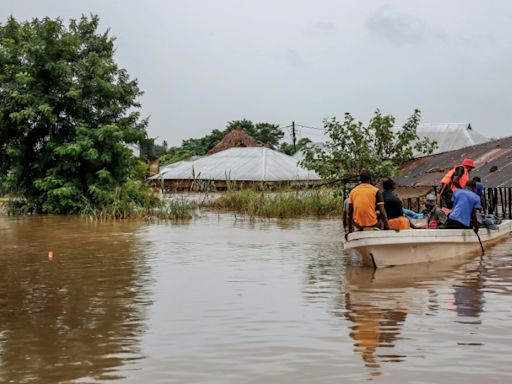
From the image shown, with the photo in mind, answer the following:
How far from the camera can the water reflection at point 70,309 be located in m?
5.53

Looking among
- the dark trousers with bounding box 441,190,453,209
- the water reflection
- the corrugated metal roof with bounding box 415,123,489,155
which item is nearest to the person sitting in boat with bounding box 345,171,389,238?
the water reflection

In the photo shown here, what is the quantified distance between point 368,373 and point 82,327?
3.01 m

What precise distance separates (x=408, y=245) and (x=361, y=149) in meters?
12.7

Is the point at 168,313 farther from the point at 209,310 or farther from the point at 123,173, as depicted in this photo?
the point at 123,173

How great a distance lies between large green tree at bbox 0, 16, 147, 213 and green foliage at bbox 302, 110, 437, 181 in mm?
7292

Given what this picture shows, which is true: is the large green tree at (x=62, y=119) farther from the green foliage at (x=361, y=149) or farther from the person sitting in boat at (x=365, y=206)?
the person sitting in boat at (x=365, y=206)

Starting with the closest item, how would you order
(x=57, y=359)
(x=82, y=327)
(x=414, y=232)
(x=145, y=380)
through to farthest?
(x=145, y=380) → (x=57, y=359) → (x=82, y=327) → (x=414, y=232)

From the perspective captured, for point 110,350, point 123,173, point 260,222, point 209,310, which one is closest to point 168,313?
point 209,310

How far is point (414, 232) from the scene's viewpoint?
10.3 m

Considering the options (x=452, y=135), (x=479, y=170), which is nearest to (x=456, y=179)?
(x=479, y=170)

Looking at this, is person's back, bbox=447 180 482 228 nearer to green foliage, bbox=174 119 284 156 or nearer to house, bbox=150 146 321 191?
house, bbox=150 146 321 191

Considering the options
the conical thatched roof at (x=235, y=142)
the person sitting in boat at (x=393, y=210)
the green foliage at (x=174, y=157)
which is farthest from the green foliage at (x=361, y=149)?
the green foliage at (x=174, y=157)

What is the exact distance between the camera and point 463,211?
1118 cm

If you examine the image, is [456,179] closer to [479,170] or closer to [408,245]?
[408,245]
